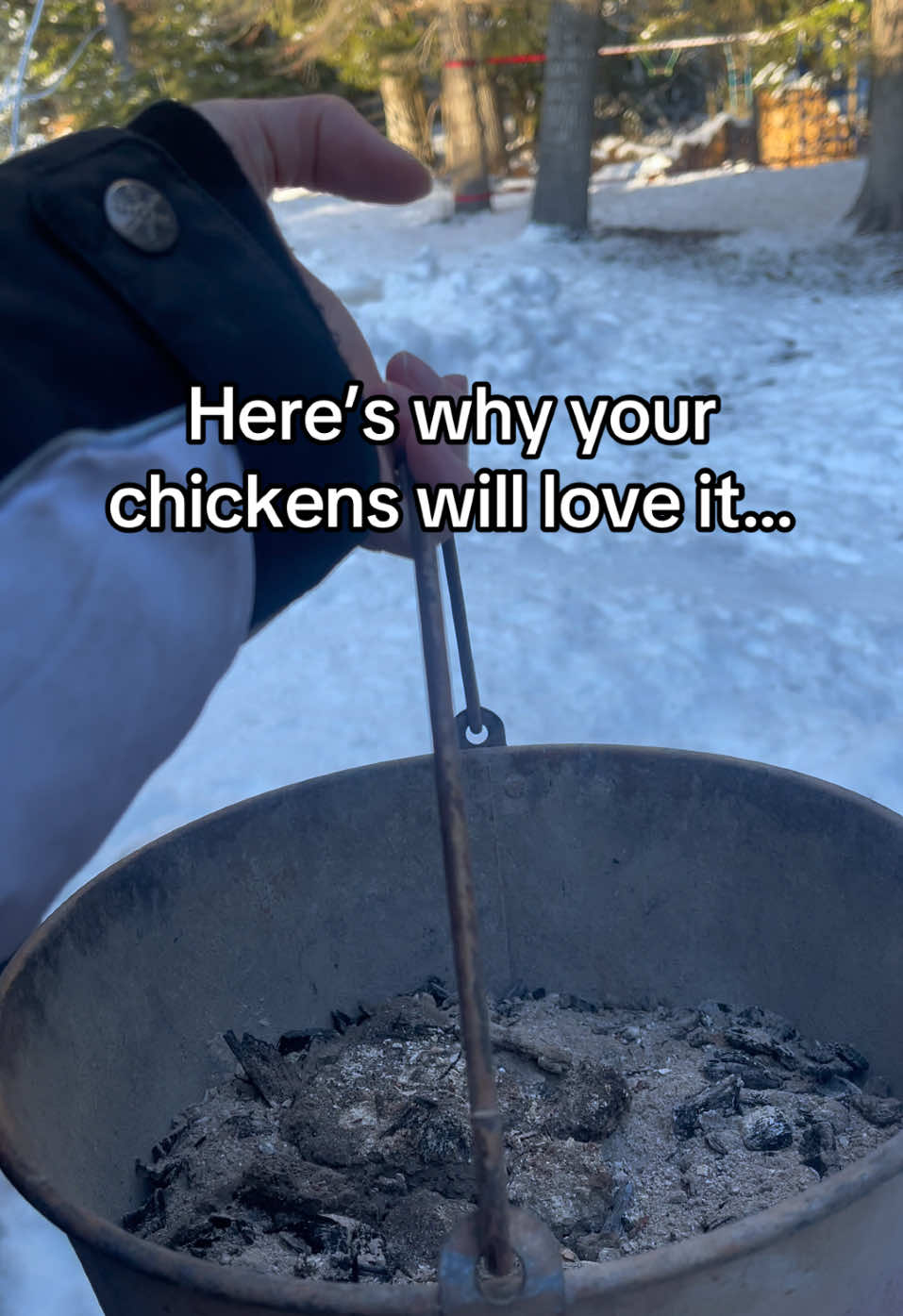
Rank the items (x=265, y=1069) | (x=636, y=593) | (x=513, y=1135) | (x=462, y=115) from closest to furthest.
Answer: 1. (x=513, y=1135)
2. (x=265, y=1069)
3. (x=636, y=593)
4. (x=462, y=115)

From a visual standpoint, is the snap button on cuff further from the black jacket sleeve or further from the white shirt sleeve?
the white shirt sleeve

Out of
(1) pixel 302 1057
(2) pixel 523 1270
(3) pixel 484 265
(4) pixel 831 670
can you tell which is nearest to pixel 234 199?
(2) pixel 523 1270

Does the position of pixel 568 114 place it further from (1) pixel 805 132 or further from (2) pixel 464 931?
(2) pixel 464 931

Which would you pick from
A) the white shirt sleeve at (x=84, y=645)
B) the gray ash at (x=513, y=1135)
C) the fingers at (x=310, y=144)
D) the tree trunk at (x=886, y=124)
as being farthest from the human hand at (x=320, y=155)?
the tree trunk at (x=886, y=124)

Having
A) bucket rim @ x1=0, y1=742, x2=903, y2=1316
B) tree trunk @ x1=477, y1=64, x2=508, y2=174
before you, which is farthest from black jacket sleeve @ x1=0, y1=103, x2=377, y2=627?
tree trunk @ x1=477, y1=64, x2=508, y2=174

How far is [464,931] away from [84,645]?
1.05 feet

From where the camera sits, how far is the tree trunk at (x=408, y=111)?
12133 mm

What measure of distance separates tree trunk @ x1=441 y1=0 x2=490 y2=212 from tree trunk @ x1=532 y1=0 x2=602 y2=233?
1.15m

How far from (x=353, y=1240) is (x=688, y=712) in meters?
1.68

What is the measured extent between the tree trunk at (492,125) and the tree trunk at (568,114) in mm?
3408

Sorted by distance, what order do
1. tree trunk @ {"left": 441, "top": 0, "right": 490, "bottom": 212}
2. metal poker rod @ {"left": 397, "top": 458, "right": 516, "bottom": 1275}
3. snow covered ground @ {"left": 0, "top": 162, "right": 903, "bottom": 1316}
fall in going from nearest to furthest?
metal poker rod @ {"left": 397, "top": 458, "right": 516, "bottom": 1275}
snow covered ground @ {"left": 0, "top": 162, "right": 903, "bottom": 1316}
tree trunk @ {"left": 441, "top": 0, "right": 490, "bottom": 212}

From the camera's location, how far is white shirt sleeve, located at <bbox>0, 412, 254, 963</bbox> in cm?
58

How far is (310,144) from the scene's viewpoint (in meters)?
0.78

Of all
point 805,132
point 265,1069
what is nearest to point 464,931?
point 265,1069
